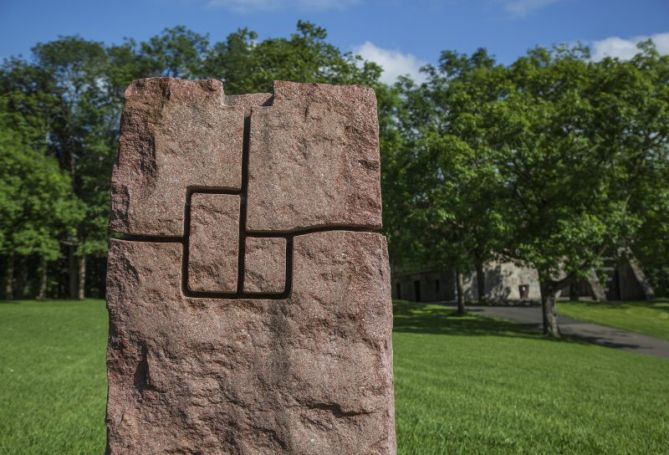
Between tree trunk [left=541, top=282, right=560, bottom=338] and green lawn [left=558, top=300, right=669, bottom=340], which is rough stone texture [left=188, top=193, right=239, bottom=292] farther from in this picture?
green lawn [left=558, top=300, right=669, bottom=340]

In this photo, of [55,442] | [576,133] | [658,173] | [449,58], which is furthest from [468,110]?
[55,442]

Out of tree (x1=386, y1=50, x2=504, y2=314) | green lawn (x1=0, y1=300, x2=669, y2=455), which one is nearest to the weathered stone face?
green lawn (x1=0, y1=300, x2=669, y2=455)

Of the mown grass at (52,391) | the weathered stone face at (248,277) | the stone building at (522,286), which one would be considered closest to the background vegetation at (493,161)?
the mown grass at (52,391)

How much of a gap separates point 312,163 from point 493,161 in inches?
724

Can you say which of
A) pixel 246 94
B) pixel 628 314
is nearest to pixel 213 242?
pixel 246 94

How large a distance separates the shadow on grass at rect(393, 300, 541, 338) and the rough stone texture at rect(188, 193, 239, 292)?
1868 cm

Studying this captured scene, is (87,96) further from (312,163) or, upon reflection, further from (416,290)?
(312,163)

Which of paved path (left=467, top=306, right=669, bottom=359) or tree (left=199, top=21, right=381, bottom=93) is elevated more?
tree (left=199, top=21, right=381, bottom=93)

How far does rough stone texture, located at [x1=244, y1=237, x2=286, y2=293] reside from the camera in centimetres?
326

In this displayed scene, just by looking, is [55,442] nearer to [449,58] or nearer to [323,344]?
[323,344]

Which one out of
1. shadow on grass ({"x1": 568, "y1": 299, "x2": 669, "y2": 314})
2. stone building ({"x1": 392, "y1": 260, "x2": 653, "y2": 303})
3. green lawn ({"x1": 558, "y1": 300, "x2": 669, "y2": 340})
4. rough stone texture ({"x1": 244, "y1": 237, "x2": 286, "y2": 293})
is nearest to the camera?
rough stone texture ({"x1": 244, "y1": 237, "x2": 286, "y2": 293})

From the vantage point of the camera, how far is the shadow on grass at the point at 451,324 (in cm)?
2222

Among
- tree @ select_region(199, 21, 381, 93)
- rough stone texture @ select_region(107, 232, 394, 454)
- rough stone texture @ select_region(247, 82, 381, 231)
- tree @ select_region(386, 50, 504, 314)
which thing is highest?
tree @ select_region(199, 21, 381, 93)

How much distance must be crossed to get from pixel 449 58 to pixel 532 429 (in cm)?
2823
